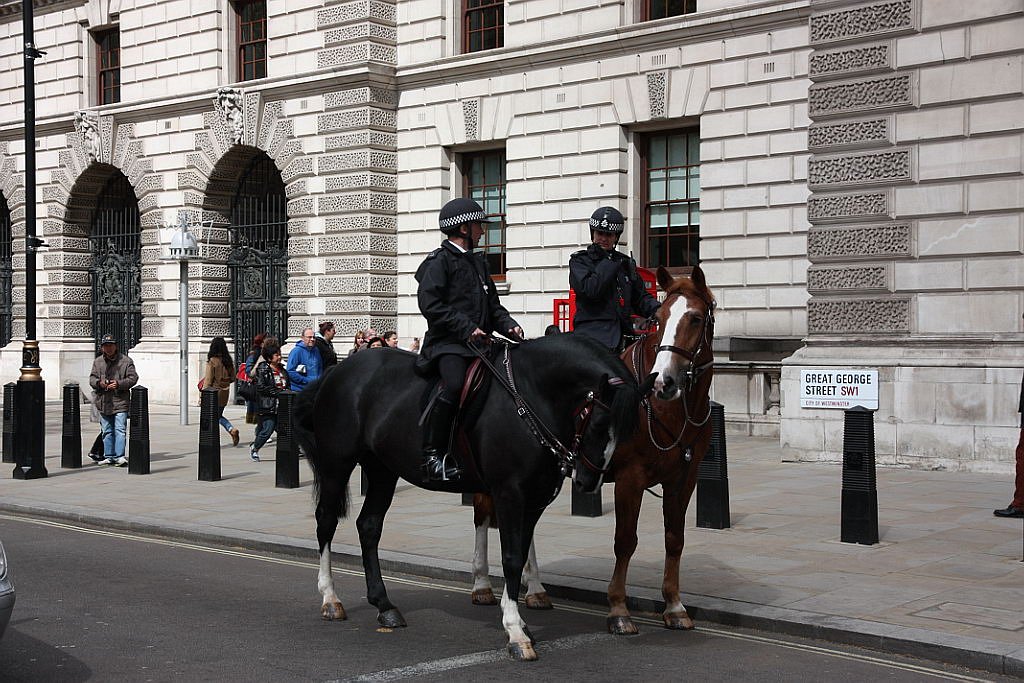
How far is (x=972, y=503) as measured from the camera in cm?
1260

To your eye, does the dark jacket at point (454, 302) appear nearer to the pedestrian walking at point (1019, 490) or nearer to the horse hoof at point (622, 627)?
the horse hoof at point (622, 627)

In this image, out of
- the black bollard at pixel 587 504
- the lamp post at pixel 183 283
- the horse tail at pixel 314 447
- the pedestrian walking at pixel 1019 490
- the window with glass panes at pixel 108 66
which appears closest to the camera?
the horse tail at pixel 314 447

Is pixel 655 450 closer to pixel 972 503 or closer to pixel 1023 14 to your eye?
pixel 972 503

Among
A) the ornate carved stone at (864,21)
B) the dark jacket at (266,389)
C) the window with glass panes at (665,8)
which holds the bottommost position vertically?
the dark jacket at (266,389)

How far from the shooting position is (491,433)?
7453 mm

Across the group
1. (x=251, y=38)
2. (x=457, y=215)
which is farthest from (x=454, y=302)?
(x=251, y=38)

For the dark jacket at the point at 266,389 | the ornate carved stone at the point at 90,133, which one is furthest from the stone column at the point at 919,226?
the ornate carved stone at the point at 90,133

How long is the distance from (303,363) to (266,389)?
64 cm

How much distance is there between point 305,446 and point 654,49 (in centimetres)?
1486

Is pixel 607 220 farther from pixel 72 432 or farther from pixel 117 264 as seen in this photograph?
pixel 117 264

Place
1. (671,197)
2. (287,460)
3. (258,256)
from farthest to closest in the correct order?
(258,256) < (671,197) < (287,460)

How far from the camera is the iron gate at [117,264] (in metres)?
31.1

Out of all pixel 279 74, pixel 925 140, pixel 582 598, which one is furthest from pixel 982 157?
pixel 279 74

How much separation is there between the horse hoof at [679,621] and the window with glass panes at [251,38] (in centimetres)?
2213
